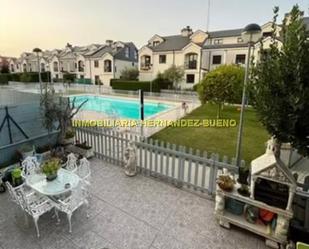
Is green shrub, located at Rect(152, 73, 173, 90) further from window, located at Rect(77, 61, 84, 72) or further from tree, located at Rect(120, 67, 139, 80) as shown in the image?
window, located at Rect(77, 61, 84, 72)

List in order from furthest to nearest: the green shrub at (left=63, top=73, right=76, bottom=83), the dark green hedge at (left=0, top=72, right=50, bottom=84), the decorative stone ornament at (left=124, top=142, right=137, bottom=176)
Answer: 1. the green shrub at (left=63, top=73, right=76, bottom=83)
2. the dark green hedge at (left=0, top=72, right=50, bottom=84)
3. the decorative stone ornament at (left=124, top=142, right=137, bottom=176)

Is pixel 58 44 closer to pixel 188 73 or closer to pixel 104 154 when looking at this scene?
pixel 188 73

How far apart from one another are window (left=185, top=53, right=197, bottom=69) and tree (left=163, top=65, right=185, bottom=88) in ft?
5.12

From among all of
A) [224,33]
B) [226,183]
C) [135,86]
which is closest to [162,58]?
[135,86]

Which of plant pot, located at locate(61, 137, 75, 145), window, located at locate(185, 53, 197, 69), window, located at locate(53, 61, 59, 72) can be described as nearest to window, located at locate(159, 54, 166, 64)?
window, located at locate(185, 53, 197, 69)

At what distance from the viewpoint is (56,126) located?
6.97 meters

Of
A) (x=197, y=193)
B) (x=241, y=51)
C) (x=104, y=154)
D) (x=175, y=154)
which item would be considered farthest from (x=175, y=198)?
(x=241, y=51)

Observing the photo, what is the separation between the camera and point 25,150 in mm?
5969

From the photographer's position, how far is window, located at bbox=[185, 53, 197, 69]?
92.5ft

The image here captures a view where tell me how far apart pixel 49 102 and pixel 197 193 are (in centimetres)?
509

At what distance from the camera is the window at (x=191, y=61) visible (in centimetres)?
2820

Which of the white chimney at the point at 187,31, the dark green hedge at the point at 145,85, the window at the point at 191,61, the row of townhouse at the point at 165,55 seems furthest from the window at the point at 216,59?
the dark green hedge at the point at 145,85

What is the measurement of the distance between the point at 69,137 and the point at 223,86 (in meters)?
9.90

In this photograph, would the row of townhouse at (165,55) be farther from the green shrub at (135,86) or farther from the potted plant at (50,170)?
the potted plant at (50,170)
